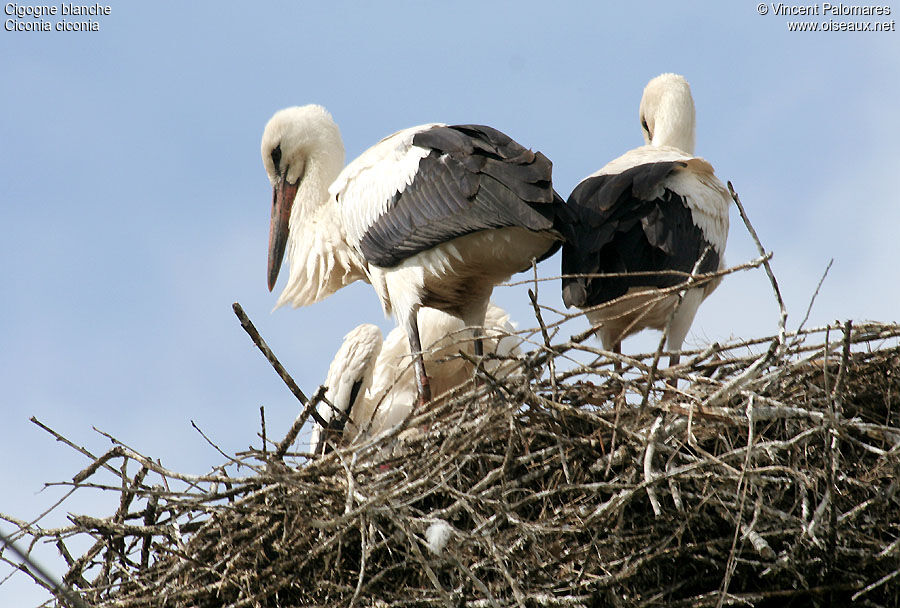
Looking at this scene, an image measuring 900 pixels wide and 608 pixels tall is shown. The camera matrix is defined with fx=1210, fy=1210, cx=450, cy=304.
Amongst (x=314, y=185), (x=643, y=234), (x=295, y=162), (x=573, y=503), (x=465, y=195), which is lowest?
(x=573, y=503)

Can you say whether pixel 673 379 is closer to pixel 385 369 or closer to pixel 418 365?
pixel 418 365

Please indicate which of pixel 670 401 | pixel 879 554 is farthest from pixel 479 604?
pixel 879 554

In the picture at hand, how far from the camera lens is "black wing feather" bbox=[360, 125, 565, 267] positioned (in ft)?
13.8

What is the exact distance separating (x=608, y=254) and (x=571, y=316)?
3.93 feet

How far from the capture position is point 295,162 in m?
5.91

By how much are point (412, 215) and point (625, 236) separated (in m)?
0.81

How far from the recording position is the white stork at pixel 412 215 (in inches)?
170

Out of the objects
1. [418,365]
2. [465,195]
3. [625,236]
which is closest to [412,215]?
[465,195]

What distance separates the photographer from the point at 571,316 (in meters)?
3.29

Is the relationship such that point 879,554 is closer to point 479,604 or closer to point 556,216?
point 479,604

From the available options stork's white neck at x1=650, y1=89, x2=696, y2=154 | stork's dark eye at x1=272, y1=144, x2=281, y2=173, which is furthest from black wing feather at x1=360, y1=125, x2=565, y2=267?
stork's white neck at x1=650, y1=89, x2=696, y2=154

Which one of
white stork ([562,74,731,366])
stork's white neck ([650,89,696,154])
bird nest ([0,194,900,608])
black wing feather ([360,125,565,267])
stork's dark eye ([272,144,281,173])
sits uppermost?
stork's dark eye ([272,144,281,173])

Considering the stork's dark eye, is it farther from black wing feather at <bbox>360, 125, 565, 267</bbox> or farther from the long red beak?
black wing feather at <bbox>360, 125, 565, 267</bbox>

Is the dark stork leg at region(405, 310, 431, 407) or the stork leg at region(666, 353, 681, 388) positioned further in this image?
the dark stork leg at region(405, 310, 431, 407)
